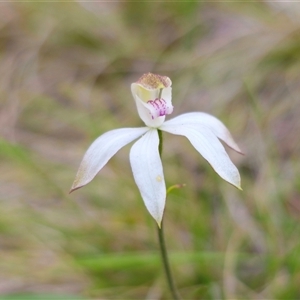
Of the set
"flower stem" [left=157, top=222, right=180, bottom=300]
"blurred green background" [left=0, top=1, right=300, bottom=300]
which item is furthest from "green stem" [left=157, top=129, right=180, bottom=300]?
"blurred green background" [left=0, top=1, right=300, bottom=300]

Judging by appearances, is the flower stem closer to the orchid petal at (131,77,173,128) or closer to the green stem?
the green stem

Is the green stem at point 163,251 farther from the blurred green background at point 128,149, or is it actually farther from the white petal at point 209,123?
the blurred green background at point 128,149

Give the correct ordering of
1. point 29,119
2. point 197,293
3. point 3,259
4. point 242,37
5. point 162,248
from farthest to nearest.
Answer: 1. point 242,37
2. point 29,119
3. point 3,259
4. point 197,293
5. point 162,248

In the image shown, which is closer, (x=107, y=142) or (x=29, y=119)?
(x=107, y=142)

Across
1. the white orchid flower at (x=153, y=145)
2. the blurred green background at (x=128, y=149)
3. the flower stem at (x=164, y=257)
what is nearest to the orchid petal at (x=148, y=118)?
the white orchid flower at (x=153, y=145)

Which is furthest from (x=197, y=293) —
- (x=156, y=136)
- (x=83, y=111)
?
(x=83, y=111)

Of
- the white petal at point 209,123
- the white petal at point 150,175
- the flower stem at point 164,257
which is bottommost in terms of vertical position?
the flower stem at point 164,257

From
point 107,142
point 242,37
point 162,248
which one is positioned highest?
point 242,37

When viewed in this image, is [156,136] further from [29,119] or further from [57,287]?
[29,119]

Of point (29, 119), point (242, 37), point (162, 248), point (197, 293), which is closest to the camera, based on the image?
point (162, 248)

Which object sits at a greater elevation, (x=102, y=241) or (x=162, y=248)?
(x=162, y=248)
